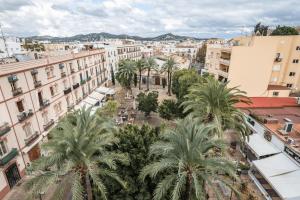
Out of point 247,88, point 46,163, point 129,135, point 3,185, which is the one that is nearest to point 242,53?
point 247,88

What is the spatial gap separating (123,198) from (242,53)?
32.4 m

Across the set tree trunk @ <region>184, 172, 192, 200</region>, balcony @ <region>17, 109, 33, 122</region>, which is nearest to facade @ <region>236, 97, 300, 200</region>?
tree trunk @ <region>184, 172, 192, 200</region>

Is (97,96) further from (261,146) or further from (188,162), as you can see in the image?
(188,162)

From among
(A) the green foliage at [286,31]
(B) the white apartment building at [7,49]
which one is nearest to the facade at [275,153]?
(A) the green foliage at [286,31]

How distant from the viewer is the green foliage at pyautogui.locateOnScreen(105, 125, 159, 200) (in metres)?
12.5

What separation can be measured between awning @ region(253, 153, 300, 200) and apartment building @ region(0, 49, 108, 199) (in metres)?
25.3

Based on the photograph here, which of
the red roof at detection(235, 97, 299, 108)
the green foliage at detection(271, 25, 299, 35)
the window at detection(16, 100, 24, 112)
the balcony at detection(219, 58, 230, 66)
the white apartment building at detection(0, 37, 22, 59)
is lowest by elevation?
the red roof at detection(235, 97, 299, 108)

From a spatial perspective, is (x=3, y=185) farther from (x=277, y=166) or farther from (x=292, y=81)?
(x=292, y=81)

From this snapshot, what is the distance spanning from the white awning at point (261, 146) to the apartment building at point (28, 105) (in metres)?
26.3

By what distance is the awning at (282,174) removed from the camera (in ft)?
47.5

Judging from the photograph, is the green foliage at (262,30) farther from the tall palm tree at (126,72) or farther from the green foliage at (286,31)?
the tall palm tree at (126,72)

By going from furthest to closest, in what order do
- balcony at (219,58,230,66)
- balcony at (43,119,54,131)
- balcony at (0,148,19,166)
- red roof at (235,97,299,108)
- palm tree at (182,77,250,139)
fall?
balcony at (219,58,230,66) < red roof at (235,97,299,108) < balcony at (43,119,54,131) < balcony at (0,148,19,166) < palm tree at (182,77,250,139)

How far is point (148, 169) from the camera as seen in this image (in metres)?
11.6

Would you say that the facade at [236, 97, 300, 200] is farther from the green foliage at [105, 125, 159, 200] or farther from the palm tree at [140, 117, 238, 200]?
the green foliage at [105, 125, 159, 200]
